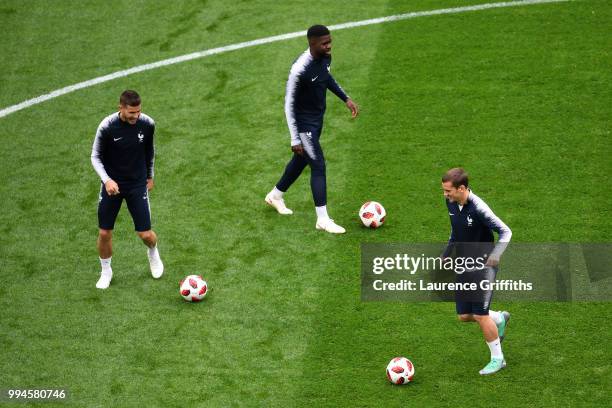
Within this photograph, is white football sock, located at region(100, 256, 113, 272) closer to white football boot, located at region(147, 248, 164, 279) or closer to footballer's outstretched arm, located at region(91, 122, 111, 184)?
white football boot, located at region(147, 248, 164, 279)

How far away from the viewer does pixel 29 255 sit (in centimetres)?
1325

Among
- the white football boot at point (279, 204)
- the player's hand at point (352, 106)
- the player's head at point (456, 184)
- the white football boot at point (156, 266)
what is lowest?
the white football boot at point (279, 204)

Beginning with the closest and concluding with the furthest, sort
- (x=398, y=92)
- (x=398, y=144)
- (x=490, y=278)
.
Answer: (x=490, y=278)
(x=398, y=144)
(x=398, y=92)

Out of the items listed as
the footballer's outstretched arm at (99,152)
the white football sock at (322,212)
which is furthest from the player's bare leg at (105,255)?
the white football sock at (322,212)

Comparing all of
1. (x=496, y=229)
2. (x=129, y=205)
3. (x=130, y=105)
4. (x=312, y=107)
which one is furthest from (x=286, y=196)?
(x=496, y=229)

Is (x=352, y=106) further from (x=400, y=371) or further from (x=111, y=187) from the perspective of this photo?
(x=400, y=371)

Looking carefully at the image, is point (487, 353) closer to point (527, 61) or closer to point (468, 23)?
point (527, 61)

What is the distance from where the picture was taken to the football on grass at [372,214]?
13.3 metres

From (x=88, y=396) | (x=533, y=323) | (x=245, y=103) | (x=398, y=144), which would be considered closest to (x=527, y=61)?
(x=398, y=144)

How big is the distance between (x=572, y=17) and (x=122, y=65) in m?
7.50

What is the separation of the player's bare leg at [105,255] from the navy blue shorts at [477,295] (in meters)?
4.17

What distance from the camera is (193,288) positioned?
12156mm

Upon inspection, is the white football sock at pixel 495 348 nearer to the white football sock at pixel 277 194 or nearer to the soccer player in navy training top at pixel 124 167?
the soccer player in navy training top at pixel 124 167

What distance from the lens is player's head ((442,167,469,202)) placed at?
10.2m
